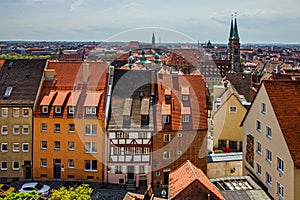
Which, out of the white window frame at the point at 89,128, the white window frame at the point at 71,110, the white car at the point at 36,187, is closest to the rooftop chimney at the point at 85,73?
the white window frame at the point at 71,110

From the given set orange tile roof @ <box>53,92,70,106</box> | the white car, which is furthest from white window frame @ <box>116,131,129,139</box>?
the white car

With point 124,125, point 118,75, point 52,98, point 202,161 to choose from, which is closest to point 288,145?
point 202,161

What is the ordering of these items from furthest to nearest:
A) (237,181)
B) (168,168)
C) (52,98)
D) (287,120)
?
(52,98) → (168,168) → (237,181) → (287,120)

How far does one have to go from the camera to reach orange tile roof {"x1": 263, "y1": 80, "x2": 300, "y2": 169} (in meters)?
25.1

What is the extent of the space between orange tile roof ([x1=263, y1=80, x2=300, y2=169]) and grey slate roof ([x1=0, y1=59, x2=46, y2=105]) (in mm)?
22879

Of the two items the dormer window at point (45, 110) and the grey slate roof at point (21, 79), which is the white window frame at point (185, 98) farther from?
the grey slate roof at point (21, 79)

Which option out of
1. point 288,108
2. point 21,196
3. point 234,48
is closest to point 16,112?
point 21,196

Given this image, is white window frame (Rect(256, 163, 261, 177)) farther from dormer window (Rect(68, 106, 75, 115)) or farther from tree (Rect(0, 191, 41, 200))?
dormer window (Rect(68, 106, 75, 115))

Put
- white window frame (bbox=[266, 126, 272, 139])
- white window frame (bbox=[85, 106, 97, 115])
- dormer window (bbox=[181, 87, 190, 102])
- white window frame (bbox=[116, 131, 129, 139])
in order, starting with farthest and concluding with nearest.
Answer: dormer window (bbox=[181, 87, 190, 102]), white window frame (bbox=[85, 106, 97, 115]), white window frame (bbox=[116, 131, 129, 139]), white window frame (bbox=[266, 126, 272, 139])

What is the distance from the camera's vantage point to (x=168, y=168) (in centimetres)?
3553

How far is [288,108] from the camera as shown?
27.3 m

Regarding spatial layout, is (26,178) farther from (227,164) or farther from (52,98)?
(227,164)

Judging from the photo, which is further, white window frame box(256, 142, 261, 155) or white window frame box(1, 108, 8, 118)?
white window frame box(1, 108, 8, 118)

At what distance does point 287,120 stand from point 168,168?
1301 cm
